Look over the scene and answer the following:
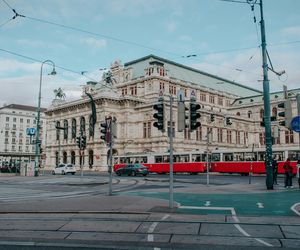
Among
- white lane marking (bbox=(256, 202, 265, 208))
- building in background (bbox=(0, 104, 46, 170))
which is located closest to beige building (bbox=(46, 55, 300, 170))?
building in background (bbox=(0, 104, 46, 170))

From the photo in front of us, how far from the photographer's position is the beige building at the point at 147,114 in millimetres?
74638

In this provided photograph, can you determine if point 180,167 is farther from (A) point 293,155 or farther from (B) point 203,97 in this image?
(B) point 203,97

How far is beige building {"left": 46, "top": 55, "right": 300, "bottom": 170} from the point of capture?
245 ft

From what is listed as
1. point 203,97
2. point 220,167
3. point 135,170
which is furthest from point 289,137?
point 135,170

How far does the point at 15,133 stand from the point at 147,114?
75.3m

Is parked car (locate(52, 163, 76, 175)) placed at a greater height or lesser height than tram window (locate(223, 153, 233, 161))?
lesser

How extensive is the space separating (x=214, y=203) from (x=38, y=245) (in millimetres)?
8257

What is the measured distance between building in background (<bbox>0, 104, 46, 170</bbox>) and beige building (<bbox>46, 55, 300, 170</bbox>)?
41.2 m

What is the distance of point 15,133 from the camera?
432ft

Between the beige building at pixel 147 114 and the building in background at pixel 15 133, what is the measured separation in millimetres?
41219

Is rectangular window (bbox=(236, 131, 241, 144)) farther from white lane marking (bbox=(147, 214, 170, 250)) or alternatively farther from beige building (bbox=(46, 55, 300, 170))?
white lane marking (bbox=(147, 214, 170, 250))

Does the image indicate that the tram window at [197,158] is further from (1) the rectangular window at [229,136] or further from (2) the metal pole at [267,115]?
(1) the rectangular window at [229,136]

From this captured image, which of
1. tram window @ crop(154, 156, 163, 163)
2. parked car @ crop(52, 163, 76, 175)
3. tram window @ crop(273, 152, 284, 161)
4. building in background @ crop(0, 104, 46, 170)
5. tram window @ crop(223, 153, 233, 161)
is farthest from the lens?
building in background @ crop(0, 104, 46, 170)

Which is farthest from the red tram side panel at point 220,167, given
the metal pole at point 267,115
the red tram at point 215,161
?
the metal pole at point 267,115
